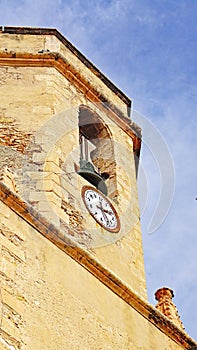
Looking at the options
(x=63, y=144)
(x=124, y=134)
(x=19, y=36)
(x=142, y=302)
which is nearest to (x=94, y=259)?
(x=142, y=302)

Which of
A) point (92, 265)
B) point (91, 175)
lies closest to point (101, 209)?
point (91, 175)

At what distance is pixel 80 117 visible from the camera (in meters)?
9.73

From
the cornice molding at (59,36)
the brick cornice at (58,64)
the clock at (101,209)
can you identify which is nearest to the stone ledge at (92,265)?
the clock at (101,209)

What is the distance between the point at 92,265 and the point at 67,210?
0.91 m

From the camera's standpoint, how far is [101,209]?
826cm

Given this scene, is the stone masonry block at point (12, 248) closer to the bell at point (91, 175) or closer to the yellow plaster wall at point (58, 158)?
the yellow plaster wall at point (58, 158)

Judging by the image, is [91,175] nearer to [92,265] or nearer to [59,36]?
[92,265]

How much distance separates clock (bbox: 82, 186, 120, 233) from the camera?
804cm

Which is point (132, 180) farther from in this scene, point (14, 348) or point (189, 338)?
point (14, 348)

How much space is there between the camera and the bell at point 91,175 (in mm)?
8570

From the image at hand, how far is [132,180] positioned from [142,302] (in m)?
2.74

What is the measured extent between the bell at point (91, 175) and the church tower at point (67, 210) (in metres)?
0.02

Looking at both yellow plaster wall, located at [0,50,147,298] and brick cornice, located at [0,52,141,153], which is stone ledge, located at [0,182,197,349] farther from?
brick cornice, located at [0,52,141,153]

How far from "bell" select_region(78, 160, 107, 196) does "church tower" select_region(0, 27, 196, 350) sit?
0.02 m
